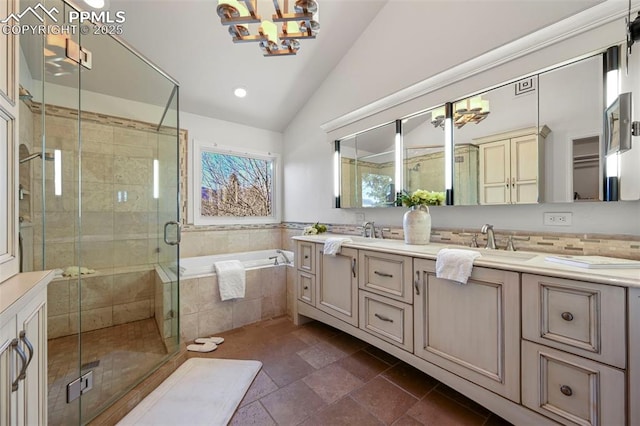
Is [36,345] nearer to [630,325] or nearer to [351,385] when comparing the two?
[351,385]

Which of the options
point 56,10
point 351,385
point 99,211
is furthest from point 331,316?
point 56,10

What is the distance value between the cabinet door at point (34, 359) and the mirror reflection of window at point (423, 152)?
2.35m

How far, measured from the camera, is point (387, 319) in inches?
70.1

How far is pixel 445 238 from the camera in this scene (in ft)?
6.65

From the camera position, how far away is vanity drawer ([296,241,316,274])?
8.02 ft

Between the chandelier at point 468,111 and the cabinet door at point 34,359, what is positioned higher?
the chandelier at point 468,111

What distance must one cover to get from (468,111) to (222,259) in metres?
3.11

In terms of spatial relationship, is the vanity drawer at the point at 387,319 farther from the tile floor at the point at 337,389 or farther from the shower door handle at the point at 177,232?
the shower door handle at the point at 177,232

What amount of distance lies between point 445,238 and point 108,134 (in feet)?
11.4

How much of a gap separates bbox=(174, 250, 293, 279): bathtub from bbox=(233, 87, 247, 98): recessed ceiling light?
206 cm

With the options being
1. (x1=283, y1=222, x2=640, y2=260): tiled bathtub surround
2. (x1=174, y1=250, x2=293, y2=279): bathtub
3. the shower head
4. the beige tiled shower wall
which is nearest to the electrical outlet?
(x1=283, y1=222, x2=640, y2=260): tiled bathtub surround

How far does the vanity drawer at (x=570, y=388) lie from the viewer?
967mm

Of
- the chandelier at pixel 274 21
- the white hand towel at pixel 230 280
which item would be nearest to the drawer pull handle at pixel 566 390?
the white hand towel at pixel 230 280

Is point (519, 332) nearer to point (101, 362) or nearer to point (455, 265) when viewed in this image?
point (455, 265)
